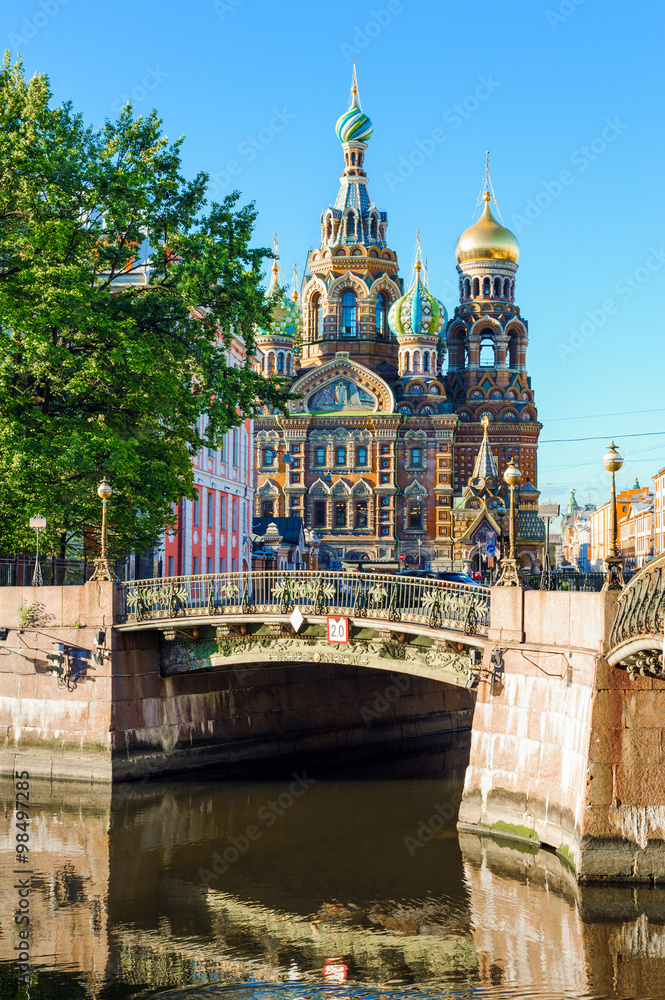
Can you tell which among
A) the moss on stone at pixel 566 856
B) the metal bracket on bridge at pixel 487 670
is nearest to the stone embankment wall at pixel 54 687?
the metal bracket on bridge at pixel 487 670

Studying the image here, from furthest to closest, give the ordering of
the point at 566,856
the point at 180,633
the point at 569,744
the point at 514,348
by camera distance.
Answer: the point at 514,348, the point at 180,633, the point at 569,744, the point at 566,856

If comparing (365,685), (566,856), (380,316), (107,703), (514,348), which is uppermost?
(380,316)

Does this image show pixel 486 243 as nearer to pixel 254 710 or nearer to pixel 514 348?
pixel 514 348

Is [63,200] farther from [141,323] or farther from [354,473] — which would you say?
[354,473]

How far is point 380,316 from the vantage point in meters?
107

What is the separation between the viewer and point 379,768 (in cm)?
3142

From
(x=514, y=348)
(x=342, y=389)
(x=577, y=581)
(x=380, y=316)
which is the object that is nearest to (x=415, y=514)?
(x=342, y=389)

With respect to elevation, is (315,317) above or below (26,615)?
above

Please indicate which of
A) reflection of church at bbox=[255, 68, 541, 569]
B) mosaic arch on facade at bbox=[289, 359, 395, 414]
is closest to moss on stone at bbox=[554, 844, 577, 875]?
reflection of church at bbox=[255, 68, 541, 569]

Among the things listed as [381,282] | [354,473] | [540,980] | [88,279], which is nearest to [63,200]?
[88,279]

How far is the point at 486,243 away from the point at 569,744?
302 feet

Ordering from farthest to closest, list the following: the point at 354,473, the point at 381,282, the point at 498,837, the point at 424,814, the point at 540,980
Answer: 1. the point at 381,282
2. the point at 354,473
3. the point at 424,814
4. the point at 498,837
5. the point at 540,980

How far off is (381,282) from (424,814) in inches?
3353

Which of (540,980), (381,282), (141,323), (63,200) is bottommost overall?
(540,980)
